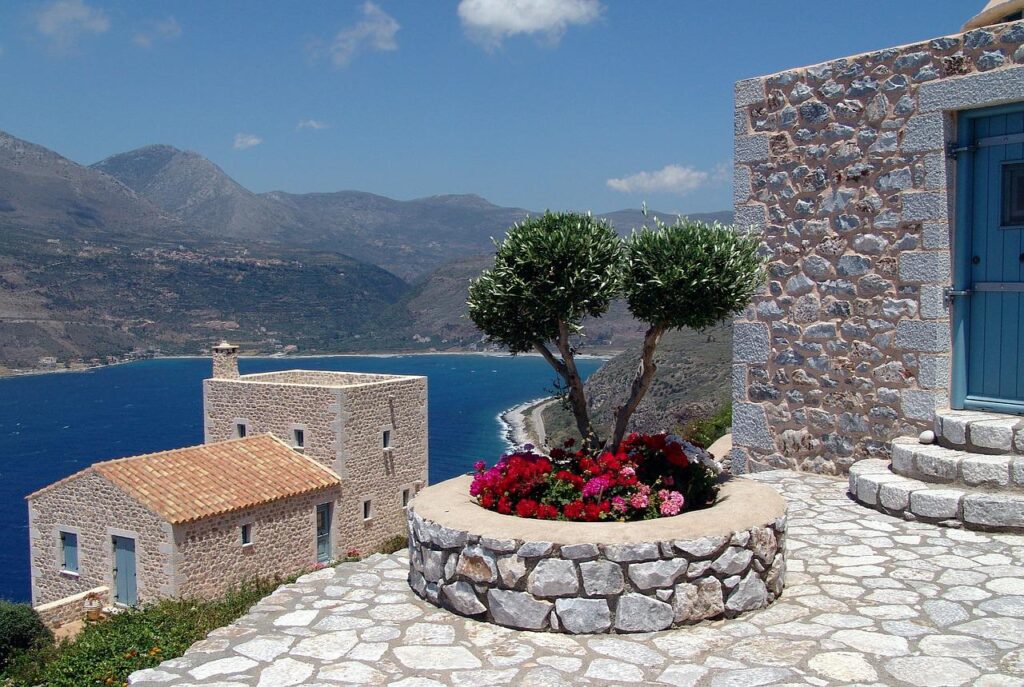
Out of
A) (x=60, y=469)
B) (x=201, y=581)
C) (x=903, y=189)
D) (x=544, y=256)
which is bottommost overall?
(x=60, y=469)

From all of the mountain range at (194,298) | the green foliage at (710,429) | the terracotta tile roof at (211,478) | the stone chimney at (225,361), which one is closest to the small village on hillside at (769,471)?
the green foliage at (710,429)

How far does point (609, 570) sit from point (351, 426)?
22.7 metres

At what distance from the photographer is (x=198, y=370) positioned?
134875 millimetres

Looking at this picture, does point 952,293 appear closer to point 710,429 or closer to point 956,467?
point 956,467

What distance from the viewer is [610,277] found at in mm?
6129

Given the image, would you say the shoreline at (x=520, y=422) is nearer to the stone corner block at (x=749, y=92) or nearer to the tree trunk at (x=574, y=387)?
the stone corner block at (x=749, y=92)

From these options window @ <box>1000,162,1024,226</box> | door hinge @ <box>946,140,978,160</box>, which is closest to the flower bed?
window @ <box>1000,162,1024,226</box>

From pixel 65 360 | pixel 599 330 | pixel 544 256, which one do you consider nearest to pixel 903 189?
pixel 544 256

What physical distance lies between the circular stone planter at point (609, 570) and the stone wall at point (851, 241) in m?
3.24

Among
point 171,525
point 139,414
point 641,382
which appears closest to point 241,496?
point 171,525

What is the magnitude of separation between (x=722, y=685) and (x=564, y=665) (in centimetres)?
80

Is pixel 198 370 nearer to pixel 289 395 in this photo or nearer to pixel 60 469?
pixel 60 469

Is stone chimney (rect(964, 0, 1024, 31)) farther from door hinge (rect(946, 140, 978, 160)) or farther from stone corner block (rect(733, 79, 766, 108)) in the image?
stone corner block (rect(733, 79, 766, 108))

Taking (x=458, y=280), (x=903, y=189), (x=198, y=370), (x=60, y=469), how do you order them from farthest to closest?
(x=458, y=280) < (x=198, y=370) < (x=60, y=469) < (x=903, y=189)
